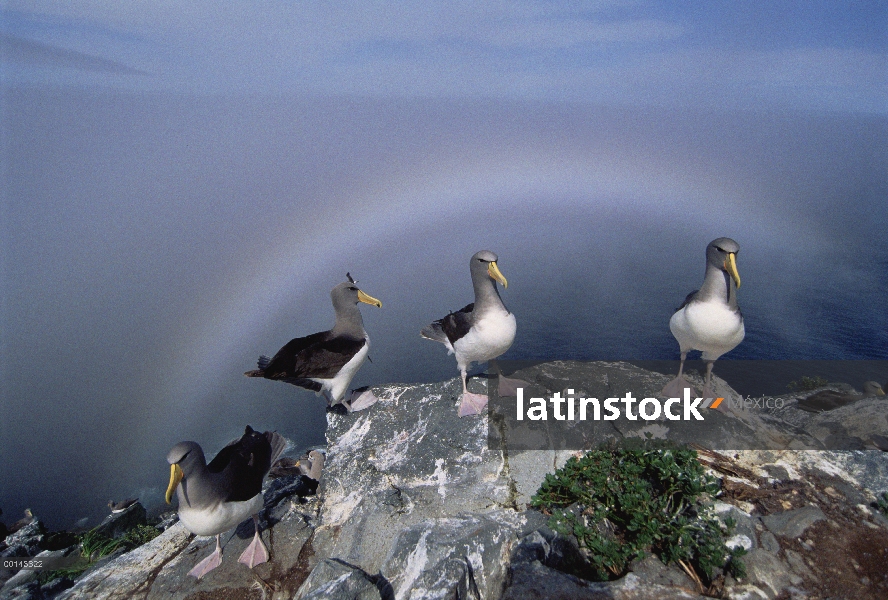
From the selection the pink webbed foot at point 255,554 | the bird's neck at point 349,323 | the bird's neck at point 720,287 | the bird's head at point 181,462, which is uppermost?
the bird's neck at point 720,287

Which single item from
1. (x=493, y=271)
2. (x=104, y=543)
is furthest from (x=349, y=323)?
(x=104, y=543)

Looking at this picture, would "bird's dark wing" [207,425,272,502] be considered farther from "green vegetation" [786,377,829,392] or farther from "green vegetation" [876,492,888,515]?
"green vegetation" [786,377,829,392]

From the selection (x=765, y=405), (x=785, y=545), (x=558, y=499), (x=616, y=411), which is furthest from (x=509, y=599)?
(x=765, y=405)

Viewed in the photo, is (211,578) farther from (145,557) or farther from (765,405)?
(765,405)

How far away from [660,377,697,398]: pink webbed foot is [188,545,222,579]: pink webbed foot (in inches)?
257

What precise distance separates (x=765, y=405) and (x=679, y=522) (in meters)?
6.31

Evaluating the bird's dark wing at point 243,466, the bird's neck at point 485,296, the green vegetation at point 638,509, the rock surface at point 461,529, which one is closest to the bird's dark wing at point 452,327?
the bird's neck at point 485,296

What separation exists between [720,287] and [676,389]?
1693 millimetres

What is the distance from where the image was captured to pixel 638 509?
521 cm

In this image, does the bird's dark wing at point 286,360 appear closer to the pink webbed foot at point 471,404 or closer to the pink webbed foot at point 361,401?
the pink webbed foot at point 361,401

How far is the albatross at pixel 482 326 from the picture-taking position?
25.2 ft

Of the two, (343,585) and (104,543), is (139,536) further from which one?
(343,585)

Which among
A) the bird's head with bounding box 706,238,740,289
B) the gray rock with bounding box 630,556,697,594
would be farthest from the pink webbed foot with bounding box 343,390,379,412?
the bird's head with bounding box 706,238,740,289

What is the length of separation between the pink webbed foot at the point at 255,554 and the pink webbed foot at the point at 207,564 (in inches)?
11.6
